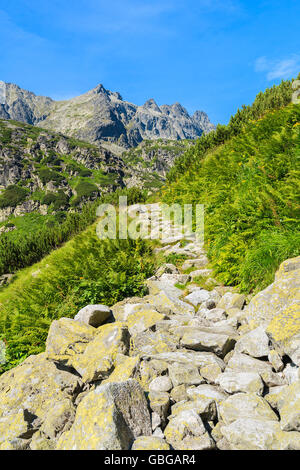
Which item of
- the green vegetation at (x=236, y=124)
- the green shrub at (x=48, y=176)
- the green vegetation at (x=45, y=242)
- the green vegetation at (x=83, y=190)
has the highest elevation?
the green shrub at (x=48, y=176)

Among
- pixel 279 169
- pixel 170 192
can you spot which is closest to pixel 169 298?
pixel 279 169

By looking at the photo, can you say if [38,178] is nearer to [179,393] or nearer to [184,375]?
[184,375]

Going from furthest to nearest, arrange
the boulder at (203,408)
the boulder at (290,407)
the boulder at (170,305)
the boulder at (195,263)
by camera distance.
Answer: the boulder at (195,263), the boulder at (170,305), the boulder at (203,408), the boulder at (290,407)

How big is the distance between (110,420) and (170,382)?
979mm

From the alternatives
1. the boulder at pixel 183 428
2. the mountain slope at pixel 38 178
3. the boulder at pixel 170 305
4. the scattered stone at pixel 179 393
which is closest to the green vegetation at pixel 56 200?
the mountain slope at pixel 38 178

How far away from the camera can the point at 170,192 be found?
610 inches

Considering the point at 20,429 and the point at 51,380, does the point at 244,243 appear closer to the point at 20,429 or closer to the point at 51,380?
the point at 51,380

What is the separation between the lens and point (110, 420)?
2.30 metres

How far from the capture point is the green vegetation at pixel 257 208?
4781 mm

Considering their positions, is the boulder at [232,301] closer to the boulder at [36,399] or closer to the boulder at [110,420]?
the boulder at [110,420]

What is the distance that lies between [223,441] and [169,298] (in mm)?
3146

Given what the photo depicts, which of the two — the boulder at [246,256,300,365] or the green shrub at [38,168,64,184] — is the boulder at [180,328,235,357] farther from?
the green shrub at [38,168,64,184]

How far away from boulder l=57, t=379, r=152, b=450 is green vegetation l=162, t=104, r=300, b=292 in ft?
9.96

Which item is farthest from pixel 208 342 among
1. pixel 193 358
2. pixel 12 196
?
pixel 12 196
